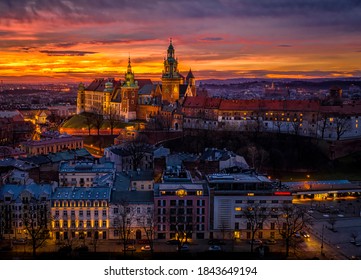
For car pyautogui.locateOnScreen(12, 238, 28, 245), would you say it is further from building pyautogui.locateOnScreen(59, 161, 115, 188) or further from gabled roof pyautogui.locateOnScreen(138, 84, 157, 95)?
gabled roof pyautogui.locateOnScreen(138, 84, 157, 95)

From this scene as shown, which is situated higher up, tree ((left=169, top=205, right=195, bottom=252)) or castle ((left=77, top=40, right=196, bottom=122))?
castle ((left=77, top=40, right=196, bottom=122))

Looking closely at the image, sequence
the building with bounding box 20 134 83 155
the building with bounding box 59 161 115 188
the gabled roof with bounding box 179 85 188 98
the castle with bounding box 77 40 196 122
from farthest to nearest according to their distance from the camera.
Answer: the gabled roof with bounding box 179 85 188 98, the castle with bounding box 77 40 196 122, the building with bounding box 20 134 83 155, the building with bounding box 59 161 115 188

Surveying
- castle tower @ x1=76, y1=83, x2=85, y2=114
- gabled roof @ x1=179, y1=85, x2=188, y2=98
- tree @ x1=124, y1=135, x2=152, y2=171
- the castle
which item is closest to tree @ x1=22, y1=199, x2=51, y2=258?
tree @ x1=124, y1=135, x2=152, y2=171

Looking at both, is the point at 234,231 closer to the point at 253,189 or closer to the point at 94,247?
the point at 253,189

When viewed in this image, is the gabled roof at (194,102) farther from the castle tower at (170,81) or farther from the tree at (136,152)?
the tree at (136,152)

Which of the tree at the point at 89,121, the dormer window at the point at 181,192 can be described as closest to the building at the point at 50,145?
the tree at the point at 89,121

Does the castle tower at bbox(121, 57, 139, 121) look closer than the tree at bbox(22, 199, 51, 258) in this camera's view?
Result: No
